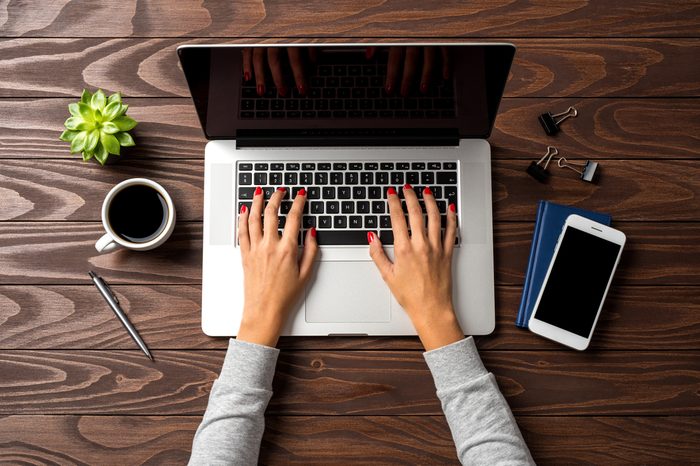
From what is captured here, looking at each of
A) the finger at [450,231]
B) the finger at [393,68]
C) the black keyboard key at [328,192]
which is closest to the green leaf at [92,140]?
the black keyboard key at [328,192]

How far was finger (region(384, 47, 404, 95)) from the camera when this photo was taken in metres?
0.79

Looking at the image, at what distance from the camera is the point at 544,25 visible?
1012 mm

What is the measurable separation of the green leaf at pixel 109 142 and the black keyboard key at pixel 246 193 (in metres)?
0.21

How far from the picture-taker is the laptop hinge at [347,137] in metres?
0.93

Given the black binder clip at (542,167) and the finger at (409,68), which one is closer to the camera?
the finger at (409,68)

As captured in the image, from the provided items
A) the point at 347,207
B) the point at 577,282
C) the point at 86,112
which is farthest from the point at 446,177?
the point at 86,112

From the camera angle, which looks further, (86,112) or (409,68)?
(86,112)

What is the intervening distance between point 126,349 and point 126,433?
14 centimetres

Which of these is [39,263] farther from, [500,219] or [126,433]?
[500,219]

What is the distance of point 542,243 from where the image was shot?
3.13ft

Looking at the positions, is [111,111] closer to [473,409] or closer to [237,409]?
[237,409]

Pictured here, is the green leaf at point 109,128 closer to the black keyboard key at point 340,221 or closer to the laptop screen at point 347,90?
the laptop screen at point 347,90

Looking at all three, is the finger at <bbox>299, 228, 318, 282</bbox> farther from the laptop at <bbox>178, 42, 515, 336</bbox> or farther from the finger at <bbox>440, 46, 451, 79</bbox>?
the finger at <bbox>440, 46, 451, 79</bbox>

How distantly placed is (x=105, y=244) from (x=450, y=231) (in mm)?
569
